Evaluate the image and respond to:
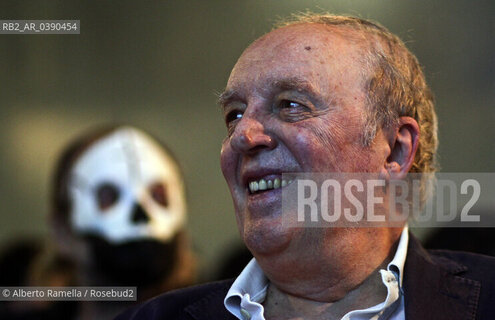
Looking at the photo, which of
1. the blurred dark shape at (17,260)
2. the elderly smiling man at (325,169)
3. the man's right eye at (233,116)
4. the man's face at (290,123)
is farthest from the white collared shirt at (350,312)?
the blurred dark shape at (17,260)

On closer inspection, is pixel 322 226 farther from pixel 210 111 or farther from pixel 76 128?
pixel 76 128

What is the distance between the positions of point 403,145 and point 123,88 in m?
1.94

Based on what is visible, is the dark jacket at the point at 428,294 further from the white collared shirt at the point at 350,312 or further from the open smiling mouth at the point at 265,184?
the open smiling mouth at the point at 265,184

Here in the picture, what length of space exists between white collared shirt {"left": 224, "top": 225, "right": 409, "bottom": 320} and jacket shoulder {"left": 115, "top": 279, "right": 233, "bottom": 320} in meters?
0.07

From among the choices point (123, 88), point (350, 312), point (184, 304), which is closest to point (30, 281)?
point (123, 88)

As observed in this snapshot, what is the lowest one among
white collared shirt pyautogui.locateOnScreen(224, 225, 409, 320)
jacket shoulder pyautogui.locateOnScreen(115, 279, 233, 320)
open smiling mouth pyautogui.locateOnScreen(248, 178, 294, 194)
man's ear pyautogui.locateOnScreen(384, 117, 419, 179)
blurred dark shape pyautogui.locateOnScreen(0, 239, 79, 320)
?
blurred dark shape pyautogui.locateOnScreen(0, 239, 79, 320)

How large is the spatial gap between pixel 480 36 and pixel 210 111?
1330 millimetres

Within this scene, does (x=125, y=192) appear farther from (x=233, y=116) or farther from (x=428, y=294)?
(x=428, y=294)

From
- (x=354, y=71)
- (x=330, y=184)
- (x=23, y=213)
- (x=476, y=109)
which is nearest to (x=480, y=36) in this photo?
(x=476, y=109)

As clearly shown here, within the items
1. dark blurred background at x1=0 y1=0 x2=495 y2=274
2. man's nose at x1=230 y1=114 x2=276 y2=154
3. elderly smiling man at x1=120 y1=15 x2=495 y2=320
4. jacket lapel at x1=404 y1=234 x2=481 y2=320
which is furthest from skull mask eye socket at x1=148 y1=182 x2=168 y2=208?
jacket lapel at x1=404 y1=234 x2=481 y2=320

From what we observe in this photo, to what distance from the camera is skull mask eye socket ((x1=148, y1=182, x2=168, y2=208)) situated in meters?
3.16

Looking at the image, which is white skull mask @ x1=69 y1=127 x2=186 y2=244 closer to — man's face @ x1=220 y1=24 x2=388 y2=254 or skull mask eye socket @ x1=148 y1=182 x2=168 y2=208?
skull mask eye socket @ x1=148 y1=182 x2=168 y2=208

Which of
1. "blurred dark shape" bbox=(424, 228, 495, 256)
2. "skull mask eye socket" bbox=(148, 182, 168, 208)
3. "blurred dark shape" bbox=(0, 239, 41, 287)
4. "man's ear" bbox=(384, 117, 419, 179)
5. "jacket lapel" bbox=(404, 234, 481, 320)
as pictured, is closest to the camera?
"jacket lapel" bbox=(404, 234, 481, 320)

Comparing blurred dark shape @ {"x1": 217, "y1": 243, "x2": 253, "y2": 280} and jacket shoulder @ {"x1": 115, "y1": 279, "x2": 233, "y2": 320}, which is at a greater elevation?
jacket shoulder @ {"x1": 115, "y1": 279, "x2": 233, "y2": 320}
